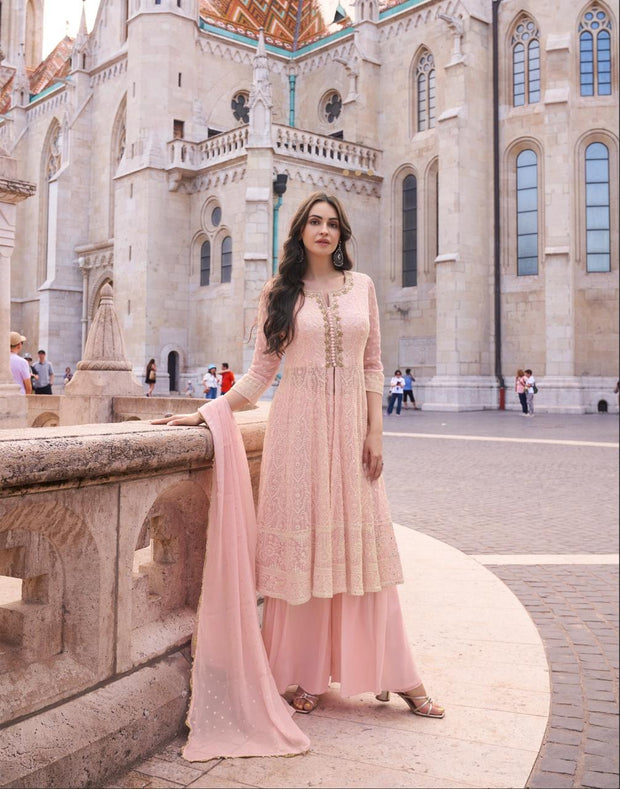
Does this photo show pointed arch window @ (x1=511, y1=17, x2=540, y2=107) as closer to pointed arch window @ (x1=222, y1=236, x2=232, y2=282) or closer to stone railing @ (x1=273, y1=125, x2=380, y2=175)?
stone railing @ (x1=273, y1=125, x2=380, y2=175)

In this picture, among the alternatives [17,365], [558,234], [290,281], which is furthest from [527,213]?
[290,281]

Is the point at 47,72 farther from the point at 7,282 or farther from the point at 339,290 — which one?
the point at 339,290

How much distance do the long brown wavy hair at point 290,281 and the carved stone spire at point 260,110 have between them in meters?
22.7

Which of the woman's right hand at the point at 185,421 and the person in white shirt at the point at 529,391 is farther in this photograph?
the person in white shirt at the point at 529,391

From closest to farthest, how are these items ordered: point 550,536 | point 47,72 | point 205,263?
1. point 550,536
2. point 205,263
3. point 47,72

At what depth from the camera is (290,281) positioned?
119 inches

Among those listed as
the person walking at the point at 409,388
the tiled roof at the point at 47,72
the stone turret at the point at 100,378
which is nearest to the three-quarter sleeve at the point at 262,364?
the stone turret at the point at 100,378

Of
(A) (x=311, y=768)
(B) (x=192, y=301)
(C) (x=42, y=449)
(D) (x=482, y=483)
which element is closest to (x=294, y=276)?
(C) (x=42, y=449)

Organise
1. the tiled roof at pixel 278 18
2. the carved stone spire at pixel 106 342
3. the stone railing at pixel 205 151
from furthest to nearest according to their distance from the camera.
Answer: the tiled roof at pixel 278 18 < the stone railing at pixel 205 151 < the carved stone spire at pixel 106 342

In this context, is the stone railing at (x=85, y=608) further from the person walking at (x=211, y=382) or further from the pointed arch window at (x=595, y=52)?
the pointed arch window at (x=595, y=52)

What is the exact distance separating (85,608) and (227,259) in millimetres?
25026

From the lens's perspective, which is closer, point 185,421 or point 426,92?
point 185,421

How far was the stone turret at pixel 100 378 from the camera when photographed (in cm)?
777

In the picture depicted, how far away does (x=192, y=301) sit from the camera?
28.2m
